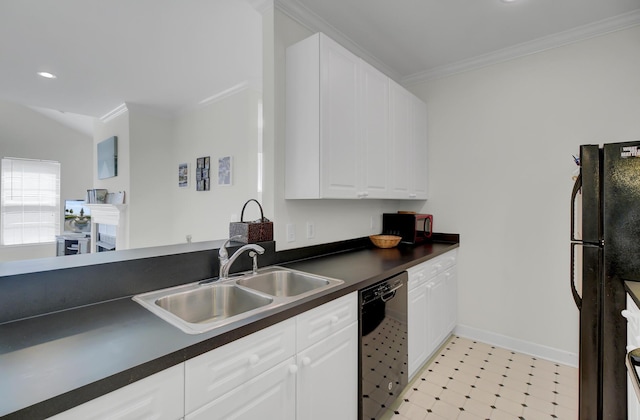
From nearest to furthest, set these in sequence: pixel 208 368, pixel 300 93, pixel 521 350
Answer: pixel 208 368 < pixel 300 93 < pixel 521 350

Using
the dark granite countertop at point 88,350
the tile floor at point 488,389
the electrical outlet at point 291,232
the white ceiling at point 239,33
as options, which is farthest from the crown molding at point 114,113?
the tile floor at point 488,389

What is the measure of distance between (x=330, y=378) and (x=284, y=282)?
571 millimetres

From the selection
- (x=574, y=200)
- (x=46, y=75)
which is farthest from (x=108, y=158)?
(x=574, y=200)

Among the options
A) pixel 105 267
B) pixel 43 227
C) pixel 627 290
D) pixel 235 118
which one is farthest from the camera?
pixel 43 227

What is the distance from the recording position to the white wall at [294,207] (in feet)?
6.36

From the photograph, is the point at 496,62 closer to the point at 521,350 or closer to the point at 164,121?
the point at 521,350

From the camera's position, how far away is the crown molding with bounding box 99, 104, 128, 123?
4062 mm

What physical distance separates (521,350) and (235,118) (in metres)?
3.62

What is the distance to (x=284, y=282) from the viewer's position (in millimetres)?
1762

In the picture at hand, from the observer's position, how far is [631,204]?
1463mm

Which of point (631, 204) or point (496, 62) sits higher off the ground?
point (496, 62)

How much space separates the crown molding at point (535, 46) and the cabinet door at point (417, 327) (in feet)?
6.68

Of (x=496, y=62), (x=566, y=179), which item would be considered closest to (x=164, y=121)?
(x=496, y=62)

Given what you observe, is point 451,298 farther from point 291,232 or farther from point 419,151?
→ point 291,232
